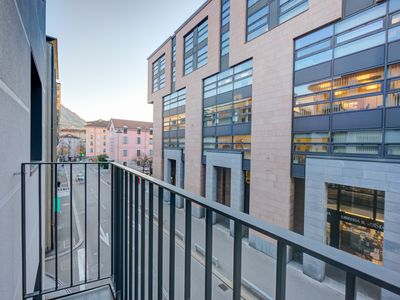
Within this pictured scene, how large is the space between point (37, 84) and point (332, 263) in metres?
3.47

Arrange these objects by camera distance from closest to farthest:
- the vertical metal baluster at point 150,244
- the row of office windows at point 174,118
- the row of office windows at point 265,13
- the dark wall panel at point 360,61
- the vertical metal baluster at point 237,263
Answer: the vertical metal baluster at point 237,263
the vertical metal baluster at point 150,244
the dark wall panel at point 360,61
the row of office windows at point 265,13
the row of office windows at point 174,118

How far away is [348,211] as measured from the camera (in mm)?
7266

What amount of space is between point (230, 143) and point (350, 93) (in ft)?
18.7

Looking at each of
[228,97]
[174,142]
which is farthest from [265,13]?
[174,142]

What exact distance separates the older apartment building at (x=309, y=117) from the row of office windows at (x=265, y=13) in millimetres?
41

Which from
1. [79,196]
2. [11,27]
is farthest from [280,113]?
[79,196]

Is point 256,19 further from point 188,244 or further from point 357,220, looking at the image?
point 188,244

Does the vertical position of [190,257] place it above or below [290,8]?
below

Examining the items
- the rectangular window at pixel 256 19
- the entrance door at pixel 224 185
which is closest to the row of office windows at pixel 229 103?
the rectangular window at pixel 256 19

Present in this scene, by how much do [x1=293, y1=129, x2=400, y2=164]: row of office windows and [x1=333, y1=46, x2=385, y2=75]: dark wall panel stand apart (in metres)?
2.04

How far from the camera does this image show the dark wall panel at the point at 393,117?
5852 mm

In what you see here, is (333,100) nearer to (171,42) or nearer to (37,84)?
(37,84)

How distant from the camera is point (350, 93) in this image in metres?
6.82

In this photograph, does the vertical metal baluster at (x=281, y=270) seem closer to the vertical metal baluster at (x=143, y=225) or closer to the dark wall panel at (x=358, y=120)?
the vertical metal baluster at (x=143, y=225)
